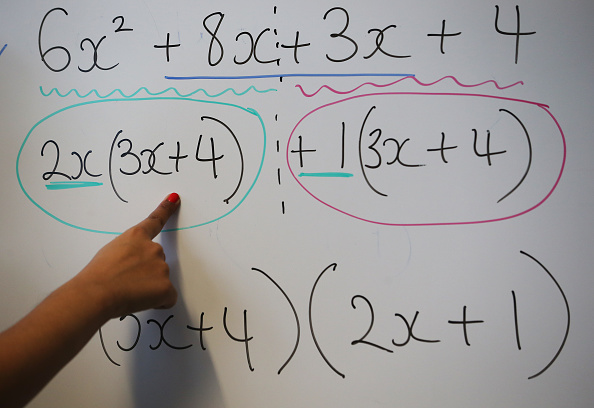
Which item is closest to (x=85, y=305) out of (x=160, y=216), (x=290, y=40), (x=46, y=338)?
(x=46, y=338)

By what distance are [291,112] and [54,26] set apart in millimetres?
427

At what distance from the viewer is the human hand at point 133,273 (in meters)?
0.50

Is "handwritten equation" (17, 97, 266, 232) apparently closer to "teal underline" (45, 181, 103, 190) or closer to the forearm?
Result: "teal underline" (45, 181, 103, 190)

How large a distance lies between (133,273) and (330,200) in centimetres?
31

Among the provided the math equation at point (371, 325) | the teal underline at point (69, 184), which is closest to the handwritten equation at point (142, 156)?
the teal underline at point (69, 184)

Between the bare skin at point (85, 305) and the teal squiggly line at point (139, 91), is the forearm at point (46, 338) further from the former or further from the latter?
the teal squiggly line at point (139, 91)

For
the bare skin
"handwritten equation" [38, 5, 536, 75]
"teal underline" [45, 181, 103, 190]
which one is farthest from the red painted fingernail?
"handwritten equation" [38, 5, 536, 75]

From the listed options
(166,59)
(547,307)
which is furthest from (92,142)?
(547,307)

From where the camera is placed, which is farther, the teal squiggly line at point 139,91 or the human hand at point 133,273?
the teal squiggly line at point 139,91

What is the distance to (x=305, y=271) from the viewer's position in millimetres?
611

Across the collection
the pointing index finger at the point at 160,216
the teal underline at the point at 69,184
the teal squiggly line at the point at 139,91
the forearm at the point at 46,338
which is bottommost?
the forearm at the point at 46,338

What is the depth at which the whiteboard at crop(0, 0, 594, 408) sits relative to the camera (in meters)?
0.60

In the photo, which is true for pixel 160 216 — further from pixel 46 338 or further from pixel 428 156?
pixel 428 156

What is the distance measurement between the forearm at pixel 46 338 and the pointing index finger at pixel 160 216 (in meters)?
0.12
